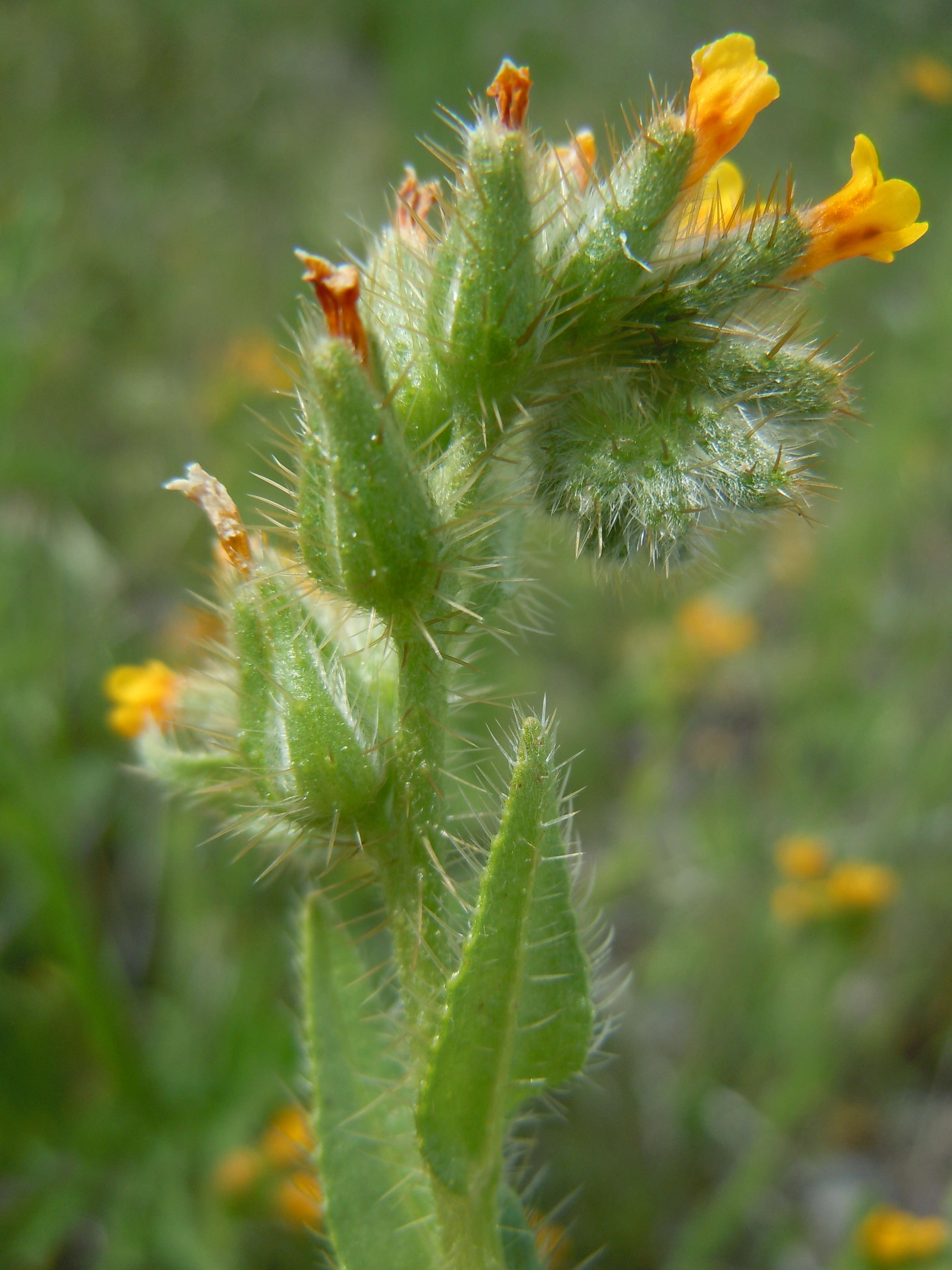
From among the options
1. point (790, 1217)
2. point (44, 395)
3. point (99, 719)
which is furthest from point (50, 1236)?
point (44, 395)

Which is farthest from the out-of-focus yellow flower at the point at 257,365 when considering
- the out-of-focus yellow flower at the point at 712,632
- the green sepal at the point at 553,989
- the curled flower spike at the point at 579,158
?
the green sepal at the point at 553,989

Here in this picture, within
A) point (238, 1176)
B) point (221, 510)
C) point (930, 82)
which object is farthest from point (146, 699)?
point (930, 82)

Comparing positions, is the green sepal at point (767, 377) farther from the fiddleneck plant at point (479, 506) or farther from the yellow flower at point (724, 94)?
the yellow flower at point (724, 94)

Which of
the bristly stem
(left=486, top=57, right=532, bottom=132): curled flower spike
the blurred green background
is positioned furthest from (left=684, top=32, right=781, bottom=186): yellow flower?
the bristly stem

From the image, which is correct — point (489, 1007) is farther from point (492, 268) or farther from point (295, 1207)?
point (295, 1207)

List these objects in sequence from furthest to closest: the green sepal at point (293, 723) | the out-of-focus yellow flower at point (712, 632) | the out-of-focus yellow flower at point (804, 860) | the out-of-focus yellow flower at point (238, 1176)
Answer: the out-of-focus yellow flower at point (712, 632) → the out-of-focus yellow flower at point (804, 860) → the out-of-focus yellow flower at point (238, 1176) → the green sepal at point (293, 723)

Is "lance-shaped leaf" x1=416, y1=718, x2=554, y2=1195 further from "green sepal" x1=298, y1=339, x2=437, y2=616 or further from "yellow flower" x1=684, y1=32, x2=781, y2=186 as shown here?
"yellow flower" x1=684, y1=32, x2=781, y2=186

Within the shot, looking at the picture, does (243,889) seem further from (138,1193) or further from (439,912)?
(439,912)
